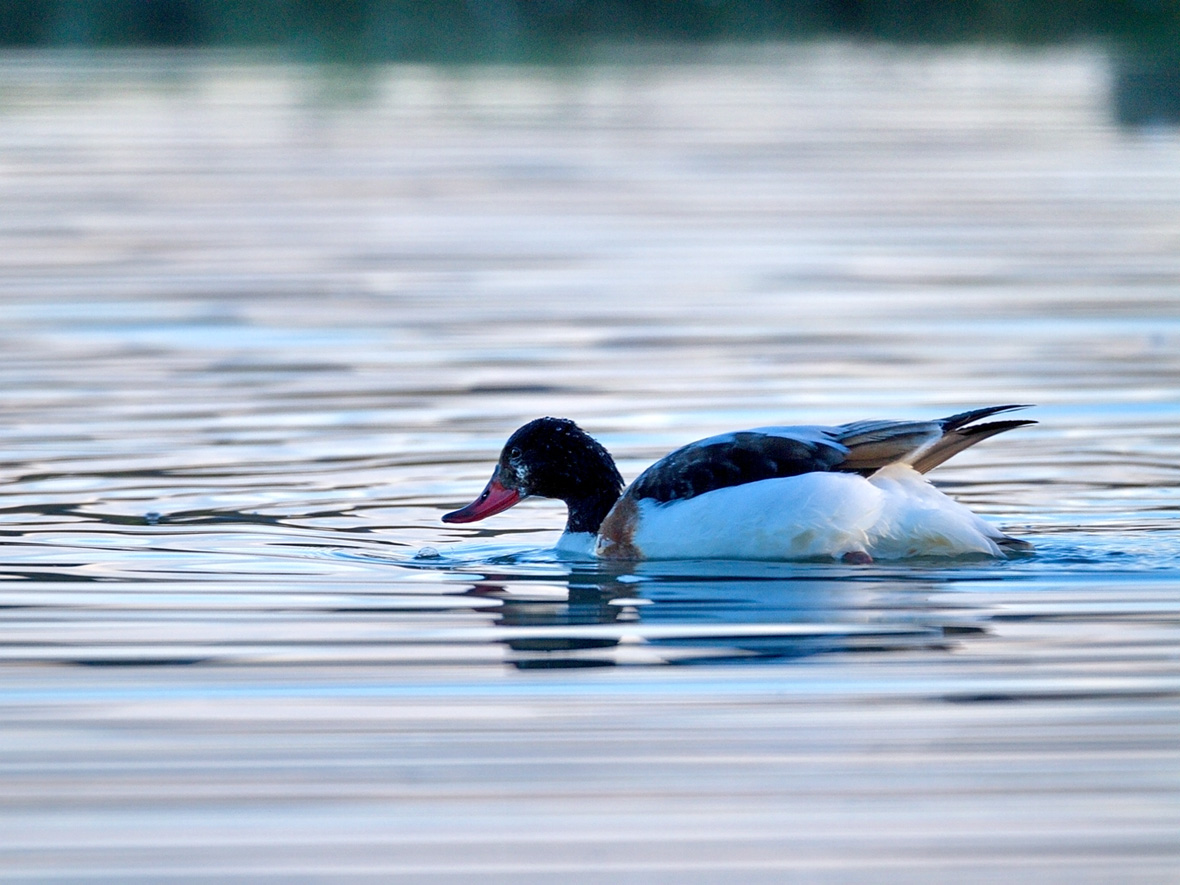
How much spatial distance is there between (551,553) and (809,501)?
125cm

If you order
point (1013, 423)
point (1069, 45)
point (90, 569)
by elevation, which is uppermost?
point (1069, 45)

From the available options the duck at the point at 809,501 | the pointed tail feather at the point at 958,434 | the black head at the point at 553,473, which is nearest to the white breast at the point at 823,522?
the duck at the point at 809,501

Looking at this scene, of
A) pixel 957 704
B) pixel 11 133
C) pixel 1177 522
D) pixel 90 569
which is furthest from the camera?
pixel 11 133

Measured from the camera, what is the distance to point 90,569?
8.20 meters

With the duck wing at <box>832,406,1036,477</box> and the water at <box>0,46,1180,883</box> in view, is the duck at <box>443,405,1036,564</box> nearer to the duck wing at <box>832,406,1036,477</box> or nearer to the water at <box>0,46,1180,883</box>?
the duck wing at <box>832,406,1036,477</box>

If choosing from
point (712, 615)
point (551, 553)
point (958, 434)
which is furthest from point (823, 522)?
point (551, 553)

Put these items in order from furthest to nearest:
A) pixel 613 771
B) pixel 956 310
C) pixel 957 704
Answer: pixel 956 310, pixel 957 704, pixel 613 771

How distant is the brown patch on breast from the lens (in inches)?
338

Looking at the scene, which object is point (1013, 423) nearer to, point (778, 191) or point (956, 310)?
point (956, 310)

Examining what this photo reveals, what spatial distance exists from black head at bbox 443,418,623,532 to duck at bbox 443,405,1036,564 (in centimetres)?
39

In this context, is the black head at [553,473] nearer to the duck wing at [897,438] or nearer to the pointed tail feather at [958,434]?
the duck wing at [897,438]

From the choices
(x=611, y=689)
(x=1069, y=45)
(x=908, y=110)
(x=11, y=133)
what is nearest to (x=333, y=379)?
(x=611, y=689)

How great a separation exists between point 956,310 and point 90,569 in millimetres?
8099

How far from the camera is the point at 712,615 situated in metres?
7.34
